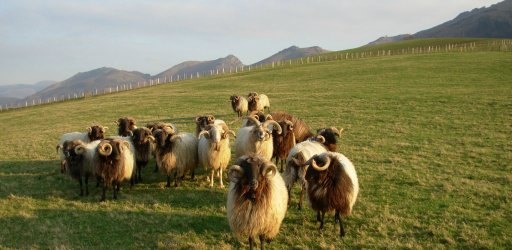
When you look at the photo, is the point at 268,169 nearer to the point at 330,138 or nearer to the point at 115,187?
the point at 330,138

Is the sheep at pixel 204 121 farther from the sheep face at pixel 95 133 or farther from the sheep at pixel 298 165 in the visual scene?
the sheep at pixel 298 165

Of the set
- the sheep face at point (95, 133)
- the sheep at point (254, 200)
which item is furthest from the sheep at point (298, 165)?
the sheep face at point (95, 133)

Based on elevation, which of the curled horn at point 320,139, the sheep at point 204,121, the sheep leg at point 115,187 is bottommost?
the sheep leg at point 115,187

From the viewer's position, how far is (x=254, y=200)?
24.7 feet

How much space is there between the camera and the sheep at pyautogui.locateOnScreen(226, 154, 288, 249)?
735 cm

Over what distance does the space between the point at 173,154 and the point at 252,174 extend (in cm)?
544

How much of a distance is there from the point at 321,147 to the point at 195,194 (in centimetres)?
392

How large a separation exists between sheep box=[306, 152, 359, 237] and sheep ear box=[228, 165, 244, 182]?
170 cm

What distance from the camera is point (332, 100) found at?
29203 millimetres

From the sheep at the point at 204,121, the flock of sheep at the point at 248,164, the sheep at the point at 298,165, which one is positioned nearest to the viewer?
the flock of sheep at the point at 248,164

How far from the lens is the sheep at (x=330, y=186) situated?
8.33 metres

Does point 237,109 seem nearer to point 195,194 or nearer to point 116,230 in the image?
point 195,194

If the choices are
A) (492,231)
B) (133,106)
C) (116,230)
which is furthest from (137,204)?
(133,106)

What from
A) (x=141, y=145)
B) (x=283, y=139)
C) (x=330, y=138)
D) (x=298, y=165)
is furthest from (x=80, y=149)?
(x=330, y=138)
